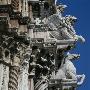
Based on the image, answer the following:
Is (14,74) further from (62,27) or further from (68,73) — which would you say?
(62,27)

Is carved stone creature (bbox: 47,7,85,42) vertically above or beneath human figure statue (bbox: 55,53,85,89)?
above

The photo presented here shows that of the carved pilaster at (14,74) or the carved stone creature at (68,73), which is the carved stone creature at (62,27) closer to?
the carved stone creature at (68,73)

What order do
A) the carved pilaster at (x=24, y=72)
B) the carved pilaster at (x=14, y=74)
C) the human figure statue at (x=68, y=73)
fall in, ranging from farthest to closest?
the human figure statue at (x=68, y=73) → the carved pilaster at (x=24, y=72) → the carved pilaster at (x=14, y=74)

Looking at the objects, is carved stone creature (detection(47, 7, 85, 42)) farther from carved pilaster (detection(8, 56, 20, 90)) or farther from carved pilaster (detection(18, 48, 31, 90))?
carved pilaster (detection(8, 56, 20, 90))

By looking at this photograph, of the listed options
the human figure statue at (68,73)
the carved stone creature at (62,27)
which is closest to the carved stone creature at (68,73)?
the human figure statue at (68,73)

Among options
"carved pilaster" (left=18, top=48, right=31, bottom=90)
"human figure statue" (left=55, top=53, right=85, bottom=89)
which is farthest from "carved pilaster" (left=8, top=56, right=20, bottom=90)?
"human figure statue" (left=55, top=53, right=85, bottom=89)

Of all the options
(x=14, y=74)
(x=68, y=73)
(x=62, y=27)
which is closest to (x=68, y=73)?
(x=68, y=73)

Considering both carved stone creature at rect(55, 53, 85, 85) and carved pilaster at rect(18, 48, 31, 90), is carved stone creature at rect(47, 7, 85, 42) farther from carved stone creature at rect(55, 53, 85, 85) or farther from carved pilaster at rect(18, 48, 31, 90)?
carved pilaster at rect(18, 48, 31, 90)

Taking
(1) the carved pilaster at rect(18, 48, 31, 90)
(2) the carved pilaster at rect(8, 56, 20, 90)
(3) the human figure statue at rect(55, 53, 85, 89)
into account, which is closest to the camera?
(2) the carved pilaster at rect(8, 56, 20, 90)

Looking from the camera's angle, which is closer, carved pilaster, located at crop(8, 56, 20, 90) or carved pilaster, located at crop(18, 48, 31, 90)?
carved pilaster, located at crop(8, 56, 20, 90)

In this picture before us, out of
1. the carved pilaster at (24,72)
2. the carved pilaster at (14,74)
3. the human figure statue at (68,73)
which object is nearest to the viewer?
the carved pilaster at (14,74)

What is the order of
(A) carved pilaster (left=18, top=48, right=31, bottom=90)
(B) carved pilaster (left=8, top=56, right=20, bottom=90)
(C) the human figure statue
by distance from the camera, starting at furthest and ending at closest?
(C) the human figure statue < (A) carved pilaster (left=18, top=48, right=31, bottom=90) < (B) carved pilaster (left=8, top=56, right=20, bottom=90)

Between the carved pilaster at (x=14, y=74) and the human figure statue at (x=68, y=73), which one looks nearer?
the carved pilaster at (x=14, y=74)

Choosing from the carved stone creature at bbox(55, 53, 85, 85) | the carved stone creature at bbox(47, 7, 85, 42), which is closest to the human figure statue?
the carved stone creature at bbox(55, 53, 85, 85)
